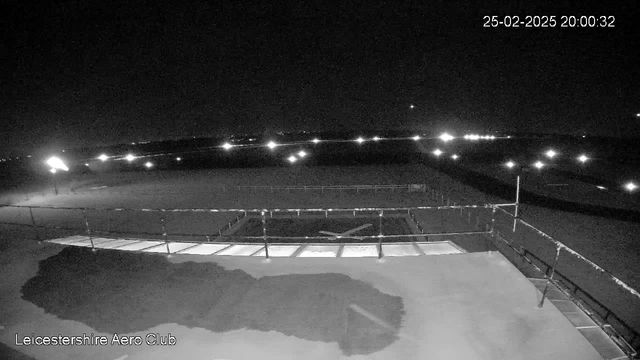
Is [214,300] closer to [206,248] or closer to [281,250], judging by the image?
[281,250]

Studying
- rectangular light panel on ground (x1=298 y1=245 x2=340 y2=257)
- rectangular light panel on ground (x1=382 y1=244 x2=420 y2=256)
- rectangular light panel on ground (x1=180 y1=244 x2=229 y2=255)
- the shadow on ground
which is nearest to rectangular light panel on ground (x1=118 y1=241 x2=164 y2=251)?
rectangular light panel on ground (x1=180 y1=244 x2=229 y2=255)

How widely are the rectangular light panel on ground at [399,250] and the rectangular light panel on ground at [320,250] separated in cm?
107

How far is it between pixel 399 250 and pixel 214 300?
12.5ft

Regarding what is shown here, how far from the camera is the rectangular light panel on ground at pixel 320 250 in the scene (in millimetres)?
5809

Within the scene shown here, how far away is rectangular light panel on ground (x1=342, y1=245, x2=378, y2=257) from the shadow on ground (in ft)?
4.09

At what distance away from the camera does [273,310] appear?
381 centimetres

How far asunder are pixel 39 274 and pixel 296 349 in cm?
549

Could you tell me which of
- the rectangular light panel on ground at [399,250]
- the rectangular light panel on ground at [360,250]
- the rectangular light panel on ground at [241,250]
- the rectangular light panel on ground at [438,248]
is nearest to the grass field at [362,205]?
the rectangular light panel on ground at [438,248]

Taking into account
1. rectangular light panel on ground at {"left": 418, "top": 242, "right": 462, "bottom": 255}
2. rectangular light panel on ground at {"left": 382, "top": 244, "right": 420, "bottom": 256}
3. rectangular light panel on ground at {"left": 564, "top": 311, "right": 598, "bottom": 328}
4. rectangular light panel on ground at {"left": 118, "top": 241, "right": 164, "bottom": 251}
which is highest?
rectangular light panel on ground at {"left": 382, "top": 244, "right": 420, "bottom": 256}

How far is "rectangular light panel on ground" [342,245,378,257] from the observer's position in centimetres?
571

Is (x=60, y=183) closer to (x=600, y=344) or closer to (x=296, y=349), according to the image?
(x=296, y=349)

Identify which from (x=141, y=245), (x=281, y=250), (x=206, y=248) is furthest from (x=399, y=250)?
(x=141, y=245)

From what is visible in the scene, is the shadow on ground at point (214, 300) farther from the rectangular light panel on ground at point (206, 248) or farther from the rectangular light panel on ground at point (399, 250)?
the rectangular light panel on ground at point (399, 250)

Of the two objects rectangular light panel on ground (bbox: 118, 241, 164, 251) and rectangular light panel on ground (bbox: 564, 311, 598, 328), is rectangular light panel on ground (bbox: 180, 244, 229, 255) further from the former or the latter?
rectangular light panel on ground (bbox: 564, 311, 598, 328)
